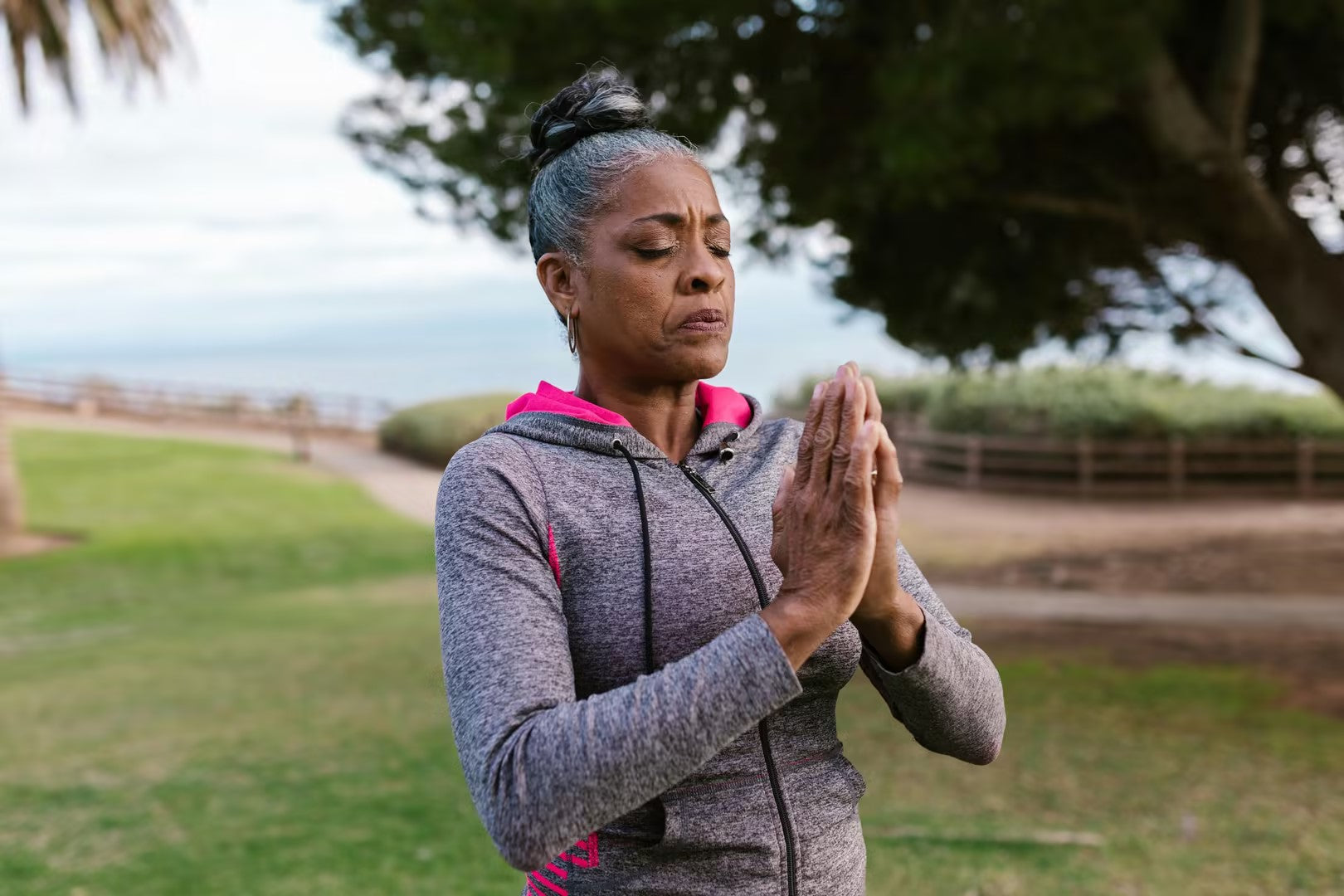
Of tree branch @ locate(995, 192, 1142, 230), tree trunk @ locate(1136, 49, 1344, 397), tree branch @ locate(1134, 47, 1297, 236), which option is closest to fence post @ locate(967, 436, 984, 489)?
tree trunk @ locate(1136, 49, 1344, 397)

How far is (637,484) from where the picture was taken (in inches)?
64.9

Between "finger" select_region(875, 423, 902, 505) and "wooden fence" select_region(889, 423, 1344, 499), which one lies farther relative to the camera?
"wooden fence" select_region(889, 423, 1344, 499)

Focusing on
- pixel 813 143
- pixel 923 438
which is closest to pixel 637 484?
pixel 813 143

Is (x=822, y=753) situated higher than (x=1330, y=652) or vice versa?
(x=822, y=753)

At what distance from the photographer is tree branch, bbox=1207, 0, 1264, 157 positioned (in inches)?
272

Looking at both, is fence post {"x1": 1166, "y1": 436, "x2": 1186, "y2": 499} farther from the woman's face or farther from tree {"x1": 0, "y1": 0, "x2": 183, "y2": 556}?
the woman's face

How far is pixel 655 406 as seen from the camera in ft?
5.86

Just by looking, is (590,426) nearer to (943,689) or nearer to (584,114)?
(584,114)

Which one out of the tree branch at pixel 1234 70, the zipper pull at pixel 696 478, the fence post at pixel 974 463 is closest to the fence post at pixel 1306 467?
the fence post at pixel 974 463

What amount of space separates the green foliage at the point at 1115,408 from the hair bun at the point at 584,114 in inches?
789

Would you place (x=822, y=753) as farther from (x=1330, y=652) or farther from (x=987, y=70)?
(x=1330, y=652)

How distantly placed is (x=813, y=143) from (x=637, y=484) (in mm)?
6138

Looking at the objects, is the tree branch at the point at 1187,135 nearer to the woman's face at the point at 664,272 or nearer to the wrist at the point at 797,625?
the woman's face at the point at 664,272

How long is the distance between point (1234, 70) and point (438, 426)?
22437mm
